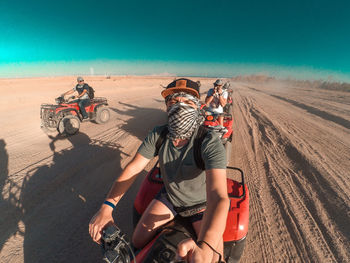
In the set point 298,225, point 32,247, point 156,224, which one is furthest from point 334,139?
point 32,247

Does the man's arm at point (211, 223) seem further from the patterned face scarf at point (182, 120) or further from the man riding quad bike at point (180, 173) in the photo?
the patterned face scarf at point (182, 120)

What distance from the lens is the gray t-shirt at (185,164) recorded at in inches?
51.1

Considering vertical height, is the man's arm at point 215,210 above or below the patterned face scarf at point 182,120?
below

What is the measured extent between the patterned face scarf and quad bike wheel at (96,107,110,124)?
22.3 feet

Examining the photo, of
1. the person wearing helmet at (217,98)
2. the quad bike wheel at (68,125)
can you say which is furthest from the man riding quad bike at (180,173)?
the quad bike wheel at (68,125)

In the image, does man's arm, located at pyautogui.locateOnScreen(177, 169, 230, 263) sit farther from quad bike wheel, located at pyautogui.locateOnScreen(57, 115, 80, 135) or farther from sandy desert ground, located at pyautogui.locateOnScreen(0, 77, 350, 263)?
quad bike wheel, located at pyautogui.locateOnScreen(57, 115, 80, 135)

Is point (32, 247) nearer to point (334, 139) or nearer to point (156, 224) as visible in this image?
point (156, 224)

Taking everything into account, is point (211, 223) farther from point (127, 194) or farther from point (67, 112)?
point (67, 112)

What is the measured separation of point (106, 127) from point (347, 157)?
8.22 m

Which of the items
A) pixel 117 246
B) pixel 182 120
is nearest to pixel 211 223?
pixel 117 246

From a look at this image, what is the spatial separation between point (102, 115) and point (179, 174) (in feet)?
23.8

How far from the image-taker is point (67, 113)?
6273 millimetres

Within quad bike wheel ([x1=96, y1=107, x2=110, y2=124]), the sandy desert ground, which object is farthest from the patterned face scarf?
quad bike wheel ([x1=96, y1=107, x2=110, y2=124])

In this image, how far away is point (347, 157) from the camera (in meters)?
4.34
